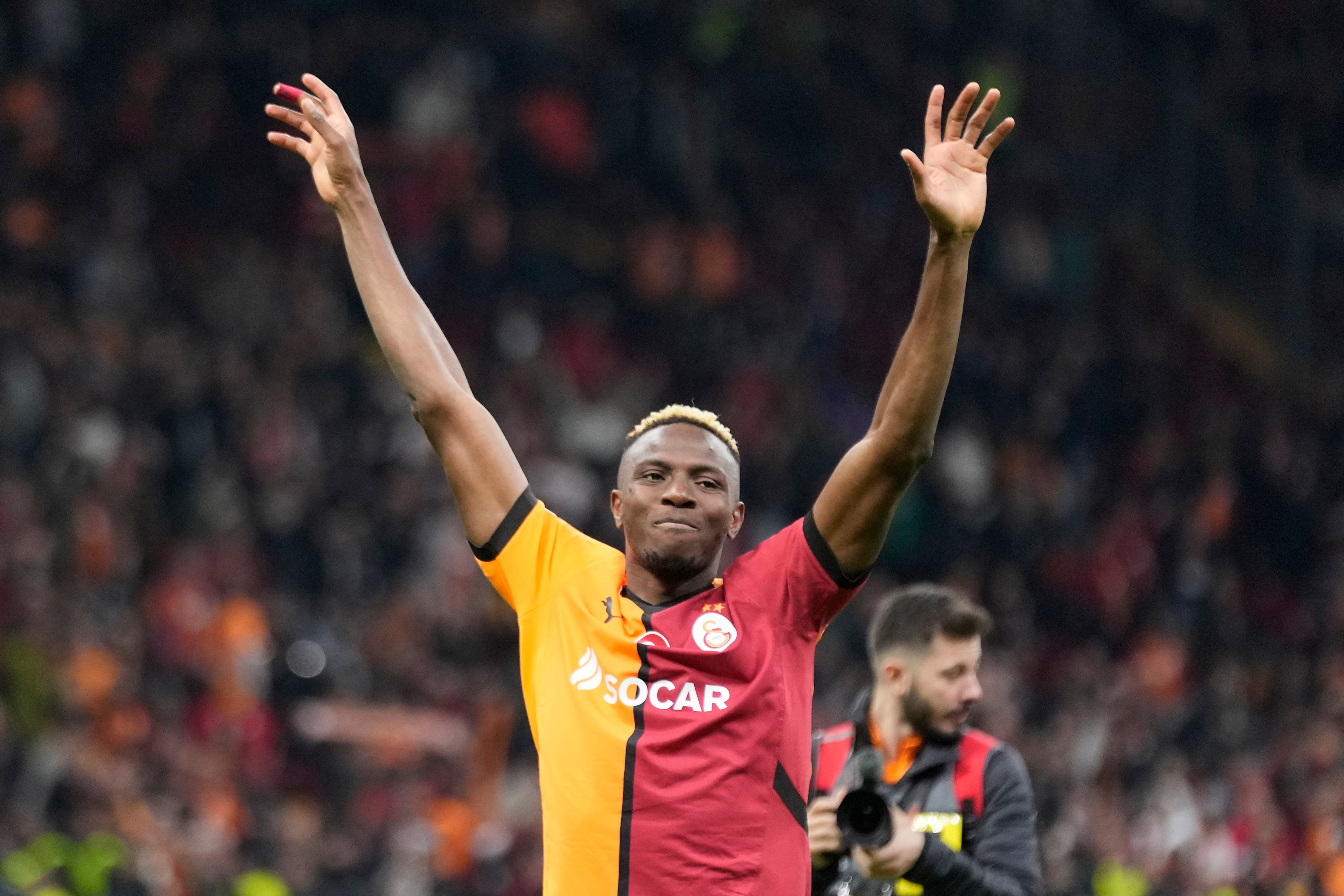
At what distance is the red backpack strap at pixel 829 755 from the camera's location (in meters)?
4.31

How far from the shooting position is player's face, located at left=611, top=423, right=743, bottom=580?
11.8 feet

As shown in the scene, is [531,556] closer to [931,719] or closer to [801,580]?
[801,580]

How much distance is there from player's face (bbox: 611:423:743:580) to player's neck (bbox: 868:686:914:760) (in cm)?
89

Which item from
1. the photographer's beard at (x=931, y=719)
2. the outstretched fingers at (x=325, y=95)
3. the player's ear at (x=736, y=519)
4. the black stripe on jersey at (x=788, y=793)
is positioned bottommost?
the black stripe on jersey at (x=788, y=793)

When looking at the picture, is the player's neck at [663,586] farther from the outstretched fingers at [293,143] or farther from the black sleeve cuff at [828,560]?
the outstretched fingers at [293,143]

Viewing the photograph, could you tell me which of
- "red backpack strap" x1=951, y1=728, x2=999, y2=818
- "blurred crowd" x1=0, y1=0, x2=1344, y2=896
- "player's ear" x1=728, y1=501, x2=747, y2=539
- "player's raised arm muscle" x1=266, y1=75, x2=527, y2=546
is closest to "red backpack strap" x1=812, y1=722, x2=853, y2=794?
"red backpack strap" x1=951, y1=728, x2=999, y2=818

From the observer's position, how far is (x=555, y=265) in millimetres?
13531

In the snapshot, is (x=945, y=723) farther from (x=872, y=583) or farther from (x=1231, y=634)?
(x=1231, y=634)

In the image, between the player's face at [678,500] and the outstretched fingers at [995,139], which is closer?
the outstretched fingers at [995,139]

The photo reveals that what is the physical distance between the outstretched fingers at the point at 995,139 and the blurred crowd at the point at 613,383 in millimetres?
6372

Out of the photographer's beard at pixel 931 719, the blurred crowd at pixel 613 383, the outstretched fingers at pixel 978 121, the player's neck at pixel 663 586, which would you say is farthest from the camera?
the blurred crowd at pixel 613 383

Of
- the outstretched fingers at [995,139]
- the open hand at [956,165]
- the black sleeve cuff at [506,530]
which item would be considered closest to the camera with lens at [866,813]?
the black sleeve cuff at [506,530]

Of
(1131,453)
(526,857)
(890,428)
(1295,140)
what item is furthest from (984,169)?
(1295,140)

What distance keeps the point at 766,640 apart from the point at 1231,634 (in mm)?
10264
